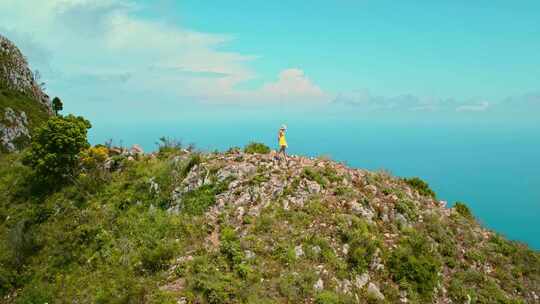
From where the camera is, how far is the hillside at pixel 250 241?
11688mm

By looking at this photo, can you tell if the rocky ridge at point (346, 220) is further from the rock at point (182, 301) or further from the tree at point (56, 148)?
the tree at point (56, 148)

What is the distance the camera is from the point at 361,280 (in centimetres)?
1255

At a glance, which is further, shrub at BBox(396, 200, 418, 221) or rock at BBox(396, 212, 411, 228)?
shrub at BBox(396, 200, 418, 221)

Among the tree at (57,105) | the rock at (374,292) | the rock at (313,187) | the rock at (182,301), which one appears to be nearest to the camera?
the rock at (182,301)

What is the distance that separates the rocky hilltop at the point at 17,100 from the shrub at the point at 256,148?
56615 mm

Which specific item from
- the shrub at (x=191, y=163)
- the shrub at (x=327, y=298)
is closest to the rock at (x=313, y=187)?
the shrub at (x=327, y=298)

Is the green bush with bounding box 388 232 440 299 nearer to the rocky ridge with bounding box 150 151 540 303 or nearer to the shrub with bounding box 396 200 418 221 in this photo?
the rocky ridge with bounding box 150 151 540 303

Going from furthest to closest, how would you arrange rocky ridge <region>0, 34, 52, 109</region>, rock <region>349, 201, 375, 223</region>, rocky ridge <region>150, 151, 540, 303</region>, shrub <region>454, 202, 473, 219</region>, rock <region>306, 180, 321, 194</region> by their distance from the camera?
rocky ridge <region>0, 34, 52, 109</region> < shrub <region>454, 202, 473, 219</region> < rock <region>306, 180, 321, 194</region> < rock <region>349, 201, 375, 223</region> < rocky ridge <region>150, 151, 540, 303</region>

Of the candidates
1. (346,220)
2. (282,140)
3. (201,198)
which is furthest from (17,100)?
(346,220)

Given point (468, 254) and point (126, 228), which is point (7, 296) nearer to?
point (126, 228)

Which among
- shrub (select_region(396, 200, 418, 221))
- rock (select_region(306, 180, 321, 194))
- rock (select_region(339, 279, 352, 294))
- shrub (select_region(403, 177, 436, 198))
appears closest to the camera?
rock (select_region(339, 279, 352, 294))

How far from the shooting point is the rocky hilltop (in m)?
59.4

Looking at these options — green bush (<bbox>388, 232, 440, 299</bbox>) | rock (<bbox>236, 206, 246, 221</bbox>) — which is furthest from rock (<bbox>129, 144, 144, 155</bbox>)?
green bush (<bbox>388, 232, 440, 299</bbox>)

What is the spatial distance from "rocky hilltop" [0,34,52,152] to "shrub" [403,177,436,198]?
217 ft
